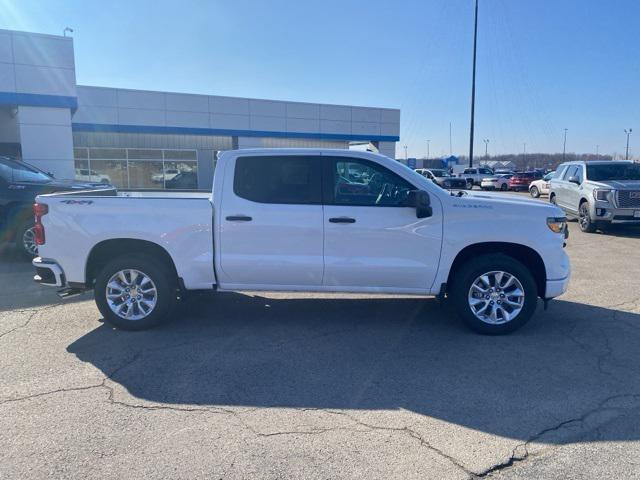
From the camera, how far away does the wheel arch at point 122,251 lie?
533 centimetres

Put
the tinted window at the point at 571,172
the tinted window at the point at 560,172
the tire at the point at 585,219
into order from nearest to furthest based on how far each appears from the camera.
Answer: the tire at the point at 585,219 < the tinted window at the point at 571,172 < the tinted window at the point at 560,172

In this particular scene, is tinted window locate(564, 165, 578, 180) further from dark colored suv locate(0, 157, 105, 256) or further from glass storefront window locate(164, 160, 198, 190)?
glass storefront window locate(164, 160, 198, 190)

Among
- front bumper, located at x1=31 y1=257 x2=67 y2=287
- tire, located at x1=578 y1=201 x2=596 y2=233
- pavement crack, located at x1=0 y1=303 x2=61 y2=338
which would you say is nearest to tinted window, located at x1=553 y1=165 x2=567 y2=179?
tire, located at x1=578 y1=201 x2=596 y2=233

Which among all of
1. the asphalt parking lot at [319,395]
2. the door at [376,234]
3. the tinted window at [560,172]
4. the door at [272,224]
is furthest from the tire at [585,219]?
the door at [272,224]

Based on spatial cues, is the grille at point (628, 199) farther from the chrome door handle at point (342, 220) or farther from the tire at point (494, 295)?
the chrome door handle at point (342, 220)

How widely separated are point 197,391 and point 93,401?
2.61 feet

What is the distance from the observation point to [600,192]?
1255 cm

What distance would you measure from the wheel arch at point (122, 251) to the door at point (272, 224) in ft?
2.20

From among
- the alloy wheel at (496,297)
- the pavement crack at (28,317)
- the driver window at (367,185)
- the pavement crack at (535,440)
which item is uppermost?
the driver window at (367,185)

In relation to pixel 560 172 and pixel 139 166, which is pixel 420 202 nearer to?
pixel 560 172

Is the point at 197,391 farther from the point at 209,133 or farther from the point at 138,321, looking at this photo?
the point at 209,133

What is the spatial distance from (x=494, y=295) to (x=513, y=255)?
517 mm

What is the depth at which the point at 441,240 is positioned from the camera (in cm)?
510

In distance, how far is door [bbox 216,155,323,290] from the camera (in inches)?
203
